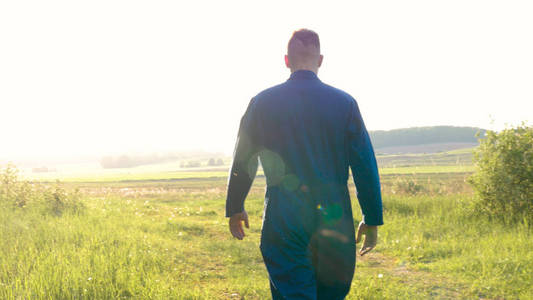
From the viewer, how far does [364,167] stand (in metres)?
2.71

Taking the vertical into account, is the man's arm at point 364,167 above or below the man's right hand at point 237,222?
above

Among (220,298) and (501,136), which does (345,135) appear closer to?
(220,298)

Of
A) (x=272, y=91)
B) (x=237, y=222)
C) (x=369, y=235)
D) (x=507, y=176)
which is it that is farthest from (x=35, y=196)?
(x=507, y=176)

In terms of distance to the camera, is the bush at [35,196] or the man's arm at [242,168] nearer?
the man's arm at [242,168]

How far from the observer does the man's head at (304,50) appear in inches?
107

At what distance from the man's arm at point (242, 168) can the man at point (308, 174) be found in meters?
0.01

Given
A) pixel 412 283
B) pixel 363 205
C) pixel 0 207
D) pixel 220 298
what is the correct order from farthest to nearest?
pixel 0 207, pixel 412 283, pixel 220 298, pixel 363 205

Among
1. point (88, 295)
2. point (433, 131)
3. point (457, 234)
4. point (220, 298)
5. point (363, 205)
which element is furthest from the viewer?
point (433, 131)

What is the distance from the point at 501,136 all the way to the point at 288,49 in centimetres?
880

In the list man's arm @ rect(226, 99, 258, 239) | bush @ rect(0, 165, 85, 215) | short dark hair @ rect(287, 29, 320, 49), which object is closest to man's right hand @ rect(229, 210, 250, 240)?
man's arm @ rect(226, 99, 258, 239)

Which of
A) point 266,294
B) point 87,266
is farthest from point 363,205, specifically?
point 87,266

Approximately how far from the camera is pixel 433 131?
531 feet

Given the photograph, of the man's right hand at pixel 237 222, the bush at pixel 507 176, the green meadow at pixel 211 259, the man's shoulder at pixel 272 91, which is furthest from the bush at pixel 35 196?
the bush at pixel 507 176

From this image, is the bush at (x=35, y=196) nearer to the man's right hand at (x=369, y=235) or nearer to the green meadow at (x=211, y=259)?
the green meadow at (x=211, y=259)
